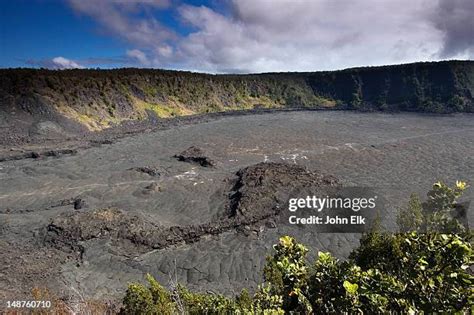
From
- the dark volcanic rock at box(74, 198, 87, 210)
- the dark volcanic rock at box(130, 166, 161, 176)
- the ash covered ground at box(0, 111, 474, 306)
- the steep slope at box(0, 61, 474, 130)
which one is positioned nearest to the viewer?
the ash covered ground at box(0, 111, 474, 306)

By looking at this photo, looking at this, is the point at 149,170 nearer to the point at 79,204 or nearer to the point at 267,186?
the point at 79,204

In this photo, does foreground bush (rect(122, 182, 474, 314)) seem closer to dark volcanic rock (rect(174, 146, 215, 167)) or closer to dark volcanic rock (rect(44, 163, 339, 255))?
dark volcanic rock (rect(44, 163, 339, 255))

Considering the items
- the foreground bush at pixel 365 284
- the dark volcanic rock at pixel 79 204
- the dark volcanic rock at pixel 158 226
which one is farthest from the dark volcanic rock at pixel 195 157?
the foreground bush at pixel 365 284

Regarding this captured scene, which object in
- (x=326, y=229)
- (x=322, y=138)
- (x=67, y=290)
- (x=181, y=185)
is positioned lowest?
(x=67, y=290)

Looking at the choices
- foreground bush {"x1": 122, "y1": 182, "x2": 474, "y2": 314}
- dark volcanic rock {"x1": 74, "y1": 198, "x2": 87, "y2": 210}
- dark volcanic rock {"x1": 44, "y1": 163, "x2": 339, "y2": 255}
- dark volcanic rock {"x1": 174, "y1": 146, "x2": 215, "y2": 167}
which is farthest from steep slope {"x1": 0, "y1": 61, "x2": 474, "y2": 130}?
foreground bush {"x1": 122, "y1": 182, "x2": 474, "y2": 314}

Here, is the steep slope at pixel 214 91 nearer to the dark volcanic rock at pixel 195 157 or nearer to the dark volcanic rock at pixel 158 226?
the dark volcanic rock at pixel 195 157

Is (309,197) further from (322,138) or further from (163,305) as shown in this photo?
(322,138)

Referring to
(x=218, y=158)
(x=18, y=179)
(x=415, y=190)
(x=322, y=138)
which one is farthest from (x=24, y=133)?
(x=415, y=190)
